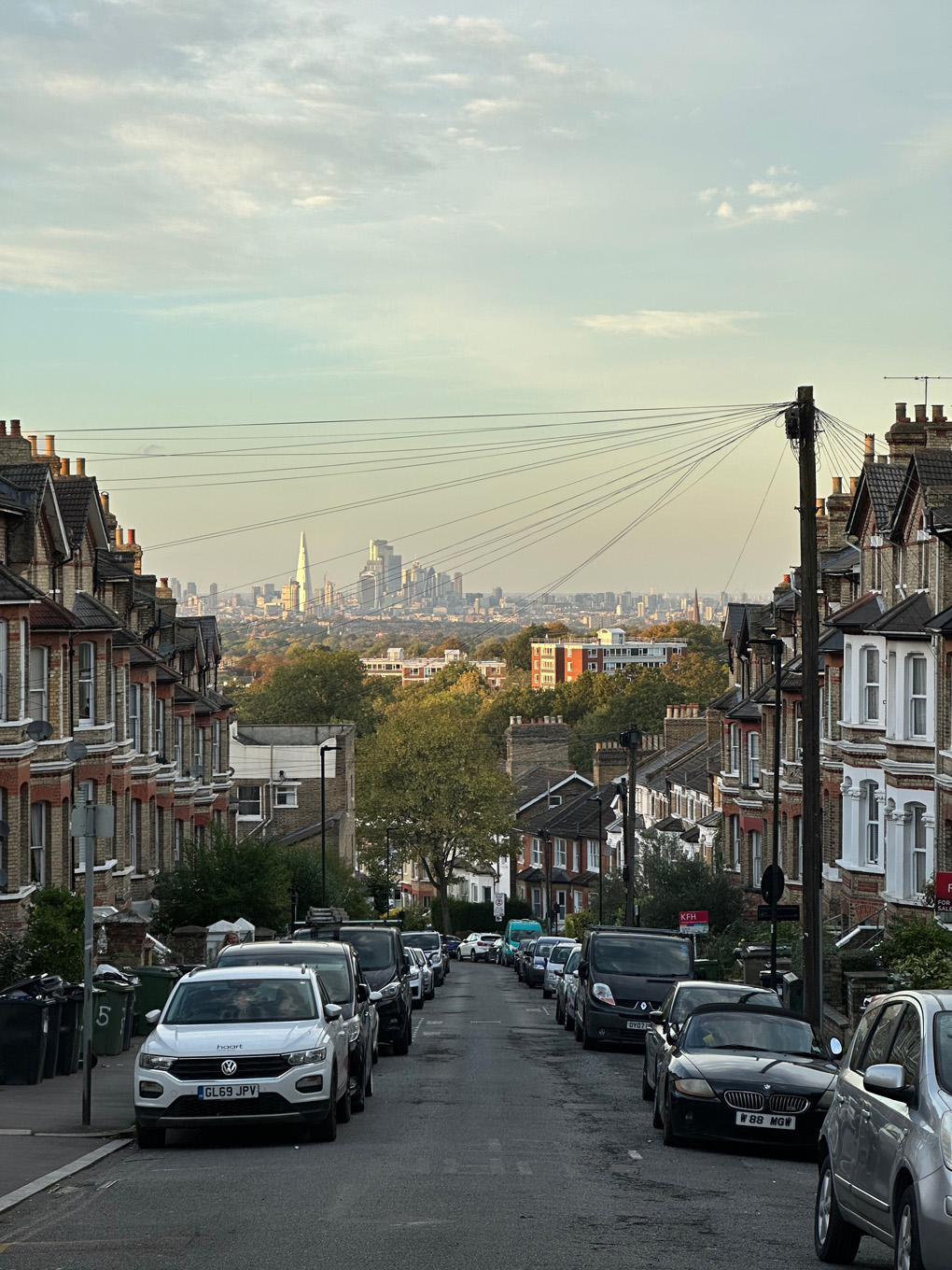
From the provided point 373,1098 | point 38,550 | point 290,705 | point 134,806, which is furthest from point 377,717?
point 373,1098

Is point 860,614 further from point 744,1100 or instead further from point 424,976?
point 744,1100

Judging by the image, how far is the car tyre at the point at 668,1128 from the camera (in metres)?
16.2

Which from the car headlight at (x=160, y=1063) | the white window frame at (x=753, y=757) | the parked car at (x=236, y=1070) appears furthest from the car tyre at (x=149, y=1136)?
the white window frame at (x=753, y=757)

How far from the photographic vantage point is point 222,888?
42875 mm

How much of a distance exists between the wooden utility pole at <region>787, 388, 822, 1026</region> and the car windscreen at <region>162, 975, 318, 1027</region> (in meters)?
9.50

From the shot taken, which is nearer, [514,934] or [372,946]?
[372,946]

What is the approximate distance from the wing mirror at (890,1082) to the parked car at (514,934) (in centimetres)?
6753

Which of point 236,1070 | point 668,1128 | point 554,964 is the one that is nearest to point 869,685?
point 554,964

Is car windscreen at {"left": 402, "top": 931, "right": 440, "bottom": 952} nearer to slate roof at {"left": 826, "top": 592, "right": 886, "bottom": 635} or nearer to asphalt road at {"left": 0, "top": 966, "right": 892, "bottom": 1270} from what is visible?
slate roof at {"left": 826, "top": 592, "right": 886, "bottom": 635}

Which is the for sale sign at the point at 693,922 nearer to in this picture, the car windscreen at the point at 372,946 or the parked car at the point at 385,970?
the parked car at the point at 385,970

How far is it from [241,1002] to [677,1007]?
18.2 ft

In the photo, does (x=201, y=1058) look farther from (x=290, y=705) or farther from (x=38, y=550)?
(x=290, y=705)

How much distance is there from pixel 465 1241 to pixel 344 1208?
1.54 meters

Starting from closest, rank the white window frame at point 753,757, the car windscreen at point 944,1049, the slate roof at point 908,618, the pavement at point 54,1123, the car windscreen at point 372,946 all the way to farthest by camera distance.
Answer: the car windscreen at point 944,1049 → the pavement at point 54,1123 → the car windscreen at point 372,946 → the slate roof at point 908,618 → the white window frame at point 753,757
